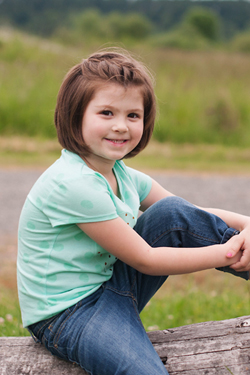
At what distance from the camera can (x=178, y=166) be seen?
7484mm

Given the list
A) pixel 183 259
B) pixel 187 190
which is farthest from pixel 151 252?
pixel 187 190

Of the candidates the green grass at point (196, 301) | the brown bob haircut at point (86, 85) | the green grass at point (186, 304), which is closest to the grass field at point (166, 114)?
the green grass at point (186, 304)

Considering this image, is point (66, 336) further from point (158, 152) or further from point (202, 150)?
point (202, 150)

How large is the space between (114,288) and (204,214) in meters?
0.45

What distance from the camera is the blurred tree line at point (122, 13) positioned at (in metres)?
34.5

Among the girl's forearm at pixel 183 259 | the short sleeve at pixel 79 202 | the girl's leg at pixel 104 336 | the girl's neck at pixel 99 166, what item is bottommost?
the girl's leg at pixel 104 336

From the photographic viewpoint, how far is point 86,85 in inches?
58.1

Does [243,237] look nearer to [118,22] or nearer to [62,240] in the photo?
[62,240]

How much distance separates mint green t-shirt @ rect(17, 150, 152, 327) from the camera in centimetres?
138

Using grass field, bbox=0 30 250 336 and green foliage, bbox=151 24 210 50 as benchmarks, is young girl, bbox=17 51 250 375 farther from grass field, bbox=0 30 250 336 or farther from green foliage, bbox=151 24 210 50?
green foliage, bbox=151 24 210 50

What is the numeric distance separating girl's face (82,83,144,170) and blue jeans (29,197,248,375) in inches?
11.9

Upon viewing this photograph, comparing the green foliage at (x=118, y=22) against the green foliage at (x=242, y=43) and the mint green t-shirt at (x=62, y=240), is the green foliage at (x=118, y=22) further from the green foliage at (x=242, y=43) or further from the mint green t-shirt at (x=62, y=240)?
the mint green t-shirt at (x=62, y=240)

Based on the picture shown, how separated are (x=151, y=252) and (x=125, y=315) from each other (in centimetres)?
24

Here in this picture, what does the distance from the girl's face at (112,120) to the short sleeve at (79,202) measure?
6.6 inches
